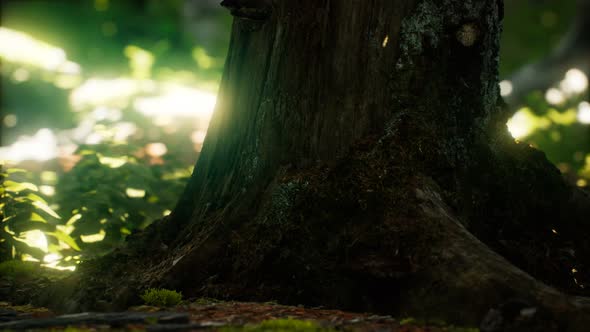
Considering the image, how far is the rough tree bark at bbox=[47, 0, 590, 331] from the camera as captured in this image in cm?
346

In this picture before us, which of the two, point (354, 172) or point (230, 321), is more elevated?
point (354, 172)

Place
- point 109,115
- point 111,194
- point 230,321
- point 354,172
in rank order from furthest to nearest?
point 109,115
point 111,194
point 354,172
point 230,321

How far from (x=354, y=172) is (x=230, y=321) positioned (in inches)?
49.5

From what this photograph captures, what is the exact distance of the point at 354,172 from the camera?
11.9ft

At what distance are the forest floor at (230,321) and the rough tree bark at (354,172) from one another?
263 mm

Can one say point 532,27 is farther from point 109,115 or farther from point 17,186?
point 17,186

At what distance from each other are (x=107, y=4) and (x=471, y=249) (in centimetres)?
986

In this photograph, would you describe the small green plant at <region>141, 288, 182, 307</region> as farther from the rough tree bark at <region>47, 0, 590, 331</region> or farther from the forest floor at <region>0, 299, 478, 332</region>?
the rough tree bark at <region>47, 0, 590, 331</region>

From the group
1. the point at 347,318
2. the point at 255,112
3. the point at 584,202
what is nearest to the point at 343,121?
the point at 255,112

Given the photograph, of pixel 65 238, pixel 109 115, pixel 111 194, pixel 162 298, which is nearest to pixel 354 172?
pixel 162 298

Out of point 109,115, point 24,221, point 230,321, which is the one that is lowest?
point 230,321

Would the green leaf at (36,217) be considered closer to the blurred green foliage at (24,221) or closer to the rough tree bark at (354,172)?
the blurred green foliage at (24,221)

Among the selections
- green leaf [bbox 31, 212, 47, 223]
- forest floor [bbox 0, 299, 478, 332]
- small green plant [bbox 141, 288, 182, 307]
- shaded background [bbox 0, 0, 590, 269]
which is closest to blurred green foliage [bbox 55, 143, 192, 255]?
shaded background [bbox 0, 0, 590, 269]

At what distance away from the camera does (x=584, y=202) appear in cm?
430
